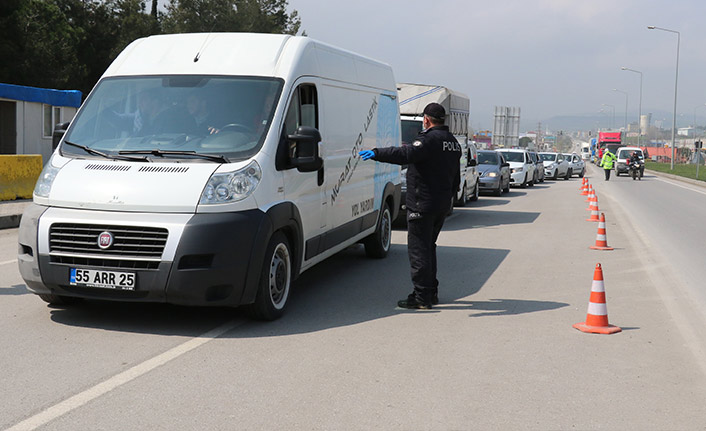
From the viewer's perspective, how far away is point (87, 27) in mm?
46844

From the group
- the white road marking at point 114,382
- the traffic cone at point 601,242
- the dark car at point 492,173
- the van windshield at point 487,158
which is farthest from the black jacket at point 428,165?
the van windshield at point 487,158

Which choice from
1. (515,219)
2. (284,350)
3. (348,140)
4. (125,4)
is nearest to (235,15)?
(125,4)

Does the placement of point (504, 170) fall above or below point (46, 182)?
below

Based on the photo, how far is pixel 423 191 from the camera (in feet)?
24.9

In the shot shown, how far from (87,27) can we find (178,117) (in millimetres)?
43326

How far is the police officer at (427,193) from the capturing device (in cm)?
752

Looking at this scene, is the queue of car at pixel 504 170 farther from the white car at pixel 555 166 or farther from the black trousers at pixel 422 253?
the black trousers at pixel 422 253

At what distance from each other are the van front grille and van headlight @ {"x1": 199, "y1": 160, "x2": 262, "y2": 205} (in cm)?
44

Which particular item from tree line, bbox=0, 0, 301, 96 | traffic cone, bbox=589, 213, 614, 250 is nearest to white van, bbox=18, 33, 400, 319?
traffic cone, bbox=589, 213, 614, 250

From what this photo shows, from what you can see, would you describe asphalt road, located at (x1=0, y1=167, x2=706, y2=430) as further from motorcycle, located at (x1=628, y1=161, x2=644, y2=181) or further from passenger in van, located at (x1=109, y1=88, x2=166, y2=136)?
motorcycle, located at (x1=628, y1=161, x2=644, y2=181)

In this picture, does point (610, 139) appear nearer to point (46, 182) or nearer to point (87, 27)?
point (87, 27)

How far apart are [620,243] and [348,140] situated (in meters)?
6.68

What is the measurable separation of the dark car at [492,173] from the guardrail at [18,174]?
1398 cm

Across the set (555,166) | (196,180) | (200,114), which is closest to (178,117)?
(200,114)
